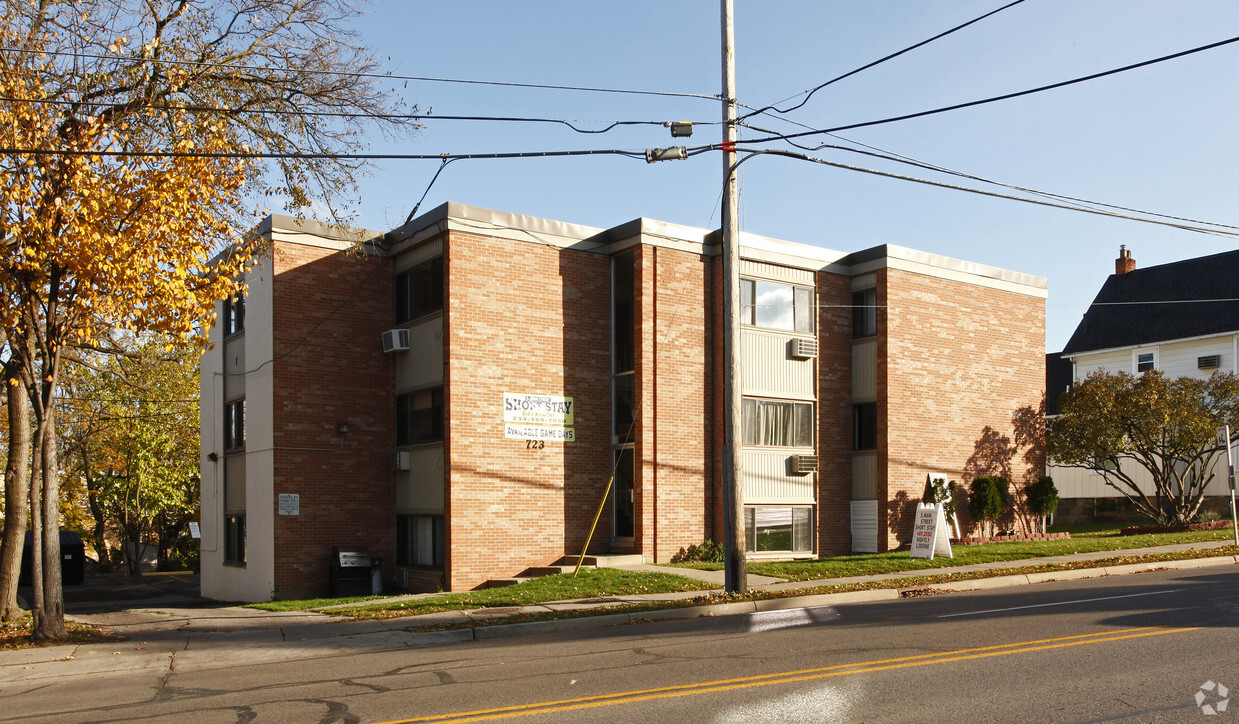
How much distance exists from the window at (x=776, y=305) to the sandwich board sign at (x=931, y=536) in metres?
5.11

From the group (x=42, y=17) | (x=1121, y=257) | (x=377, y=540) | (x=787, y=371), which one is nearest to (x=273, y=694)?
(x=42, y=17)

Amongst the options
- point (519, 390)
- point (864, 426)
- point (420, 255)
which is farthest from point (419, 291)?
point (864, 426)

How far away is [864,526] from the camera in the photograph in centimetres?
2405

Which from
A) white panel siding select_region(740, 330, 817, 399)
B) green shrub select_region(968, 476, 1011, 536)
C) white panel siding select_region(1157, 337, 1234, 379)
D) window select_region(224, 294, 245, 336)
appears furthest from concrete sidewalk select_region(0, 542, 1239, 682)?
white panel siding select_region(1157, 337, 1234, 379)

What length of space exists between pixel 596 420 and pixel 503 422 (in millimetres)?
2319

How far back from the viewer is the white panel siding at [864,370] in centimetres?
2428

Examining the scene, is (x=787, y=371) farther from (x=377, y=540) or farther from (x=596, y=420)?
(x=377, y=540)

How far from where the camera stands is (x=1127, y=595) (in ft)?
47.4

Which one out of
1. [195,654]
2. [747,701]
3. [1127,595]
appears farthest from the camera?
[1127,595]

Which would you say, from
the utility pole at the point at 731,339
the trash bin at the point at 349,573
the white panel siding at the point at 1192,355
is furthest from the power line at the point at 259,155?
the white panel siding at the point at 1192,355

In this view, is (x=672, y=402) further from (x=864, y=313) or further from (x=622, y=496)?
(x=864, y=313)

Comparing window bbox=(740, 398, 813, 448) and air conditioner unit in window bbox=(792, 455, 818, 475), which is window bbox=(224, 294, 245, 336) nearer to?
window bbox=(740, 398, 813, 448)

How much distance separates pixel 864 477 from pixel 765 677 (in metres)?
15.8

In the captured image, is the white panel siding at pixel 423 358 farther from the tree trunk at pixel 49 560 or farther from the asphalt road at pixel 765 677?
the asphalt road at pixel 765 677
